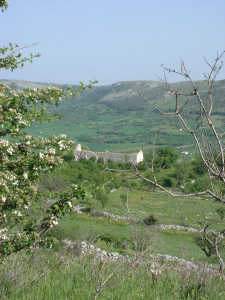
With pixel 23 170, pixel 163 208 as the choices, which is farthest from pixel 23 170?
pixel 163 208

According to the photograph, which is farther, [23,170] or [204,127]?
[23,170]

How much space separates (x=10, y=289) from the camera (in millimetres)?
4977

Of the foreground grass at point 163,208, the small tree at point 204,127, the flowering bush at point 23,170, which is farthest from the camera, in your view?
the foreground grass at point 163,208

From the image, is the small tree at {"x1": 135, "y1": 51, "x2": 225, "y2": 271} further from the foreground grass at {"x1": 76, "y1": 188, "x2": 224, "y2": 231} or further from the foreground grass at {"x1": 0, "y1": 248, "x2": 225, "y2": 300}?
the foreground grass at {"x1": 76, "y1": 188, "x2": 224, "y2": 231}

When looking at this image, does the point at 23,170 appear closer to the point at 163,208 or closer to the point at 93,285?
the point at 93,285

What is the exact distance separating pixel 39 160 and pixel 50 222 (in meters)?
0.88

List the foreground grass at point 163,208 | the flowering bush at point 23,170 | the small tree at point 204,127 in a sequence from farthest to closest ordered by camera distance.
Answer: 1. the foreground grass at point 163,208
2. the flowering bush at point 23,170
3. the small tree at point 204,127

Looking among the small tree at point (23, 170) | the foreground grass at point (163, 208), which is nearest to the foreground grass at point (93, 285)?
the small tree at point (23, 170)

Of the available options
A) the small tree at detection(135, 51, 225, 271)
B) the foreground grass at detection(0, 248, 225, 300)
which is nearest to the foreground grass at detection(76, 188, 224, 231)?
the foreground grass at detection(0, 248, 225, 300)

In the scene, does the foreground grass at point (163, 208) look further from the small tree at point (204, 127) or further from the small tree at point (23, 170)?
the small tree at point (204, 127)

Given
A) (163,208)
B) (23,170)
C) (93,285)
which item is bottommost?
(163,208)

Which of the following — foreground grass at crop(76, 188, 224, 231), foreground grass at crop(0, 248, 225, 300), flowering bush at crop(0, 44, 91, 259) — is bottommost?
foreground grass at crop(76, 188, 224, 231)

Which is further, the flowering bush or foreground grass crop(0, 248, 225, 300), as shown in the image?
the flowering bush

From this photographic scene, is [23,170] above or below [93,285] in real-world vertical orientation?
above
